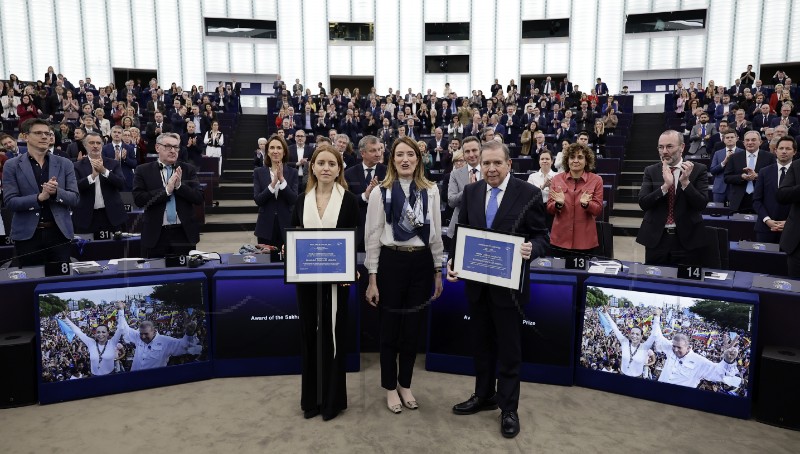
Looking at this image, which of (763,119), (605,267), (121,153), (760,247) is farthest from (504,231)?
(763,119)

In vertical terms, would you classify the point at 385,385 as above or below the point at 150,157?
below

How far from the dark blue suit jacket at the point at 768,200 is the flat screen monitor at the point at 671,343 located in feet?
7.46

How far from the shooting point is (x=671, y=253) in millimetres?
3707

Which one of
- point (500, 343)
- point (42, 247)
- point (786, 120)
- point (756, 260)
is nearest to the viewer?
point (500, 343)

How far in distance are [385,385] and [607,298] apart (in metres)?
1.44

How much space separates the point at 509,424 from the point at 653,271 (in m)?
1.41

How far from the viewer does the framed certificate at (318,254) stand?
274cm

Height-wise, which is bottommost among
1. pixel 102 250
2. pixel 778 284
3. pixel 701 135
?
pixel 102 250

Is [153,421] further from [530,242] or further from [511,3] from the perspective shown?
[511,3]

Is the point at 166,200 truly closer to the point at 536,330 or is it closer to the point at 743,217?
the point at 536,330

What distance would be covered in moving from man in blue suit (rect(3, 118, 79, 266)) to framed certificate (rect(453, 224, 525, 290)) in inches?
113

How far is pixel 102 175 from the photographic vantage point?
4.88 metres

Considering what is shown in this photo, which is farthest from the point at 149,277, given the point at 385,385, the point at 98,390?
the point at 385,385

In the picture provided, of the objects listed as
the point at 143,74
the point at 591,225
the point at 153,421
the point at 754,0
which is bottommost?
the point at 153,421
